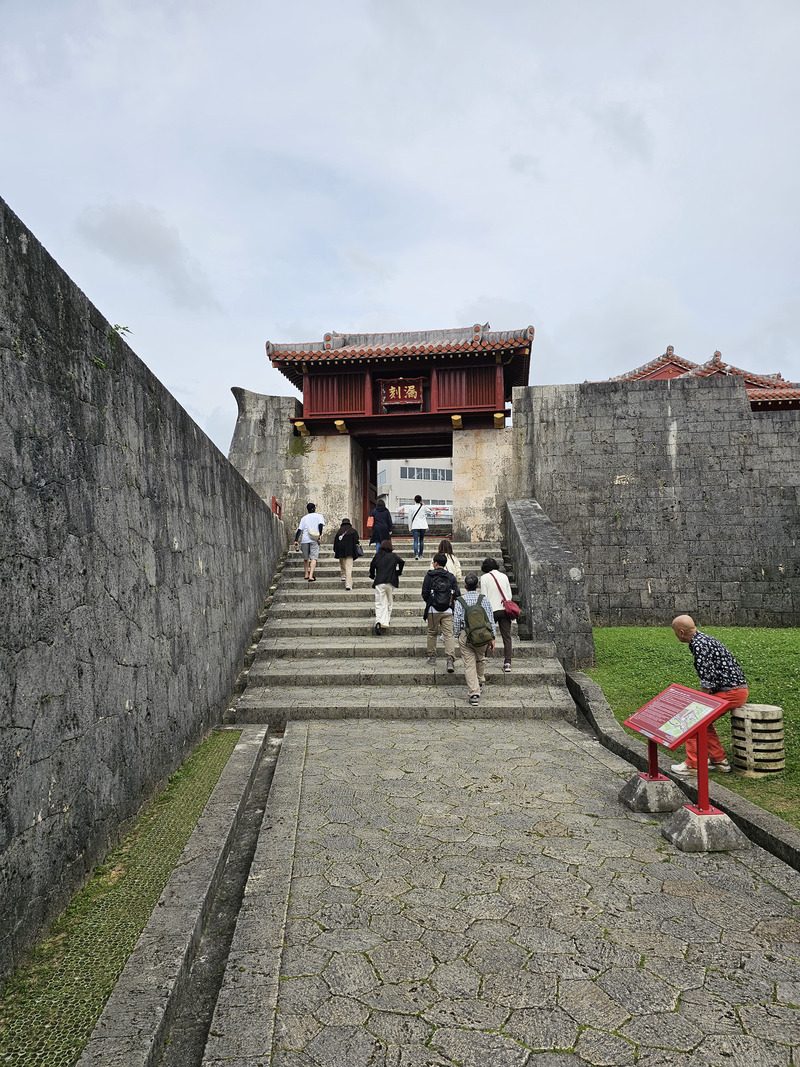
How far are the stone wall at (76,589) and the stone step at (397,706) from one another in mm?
1194

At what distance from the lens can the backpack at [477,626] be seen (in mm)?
6961

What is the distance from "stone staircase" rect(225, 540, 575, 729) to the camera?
6.87 m

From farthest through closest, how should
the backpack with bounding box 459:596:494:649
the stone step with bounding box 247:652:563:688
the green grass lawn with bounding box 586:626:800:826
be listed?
the stone step with bounding box 247:652:563:688 → the backpack with bounding box 459:596:494:649 → the green grass lawn with bounding box 586:626:800:826

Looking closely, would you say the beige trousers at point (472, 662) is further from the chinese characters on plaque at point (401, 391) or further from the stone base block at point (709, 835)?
the chinese characters on plaque at point (401, 391)

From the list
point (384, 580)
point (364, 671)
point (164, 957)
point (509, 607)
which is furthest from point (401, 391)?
point (164, 957)

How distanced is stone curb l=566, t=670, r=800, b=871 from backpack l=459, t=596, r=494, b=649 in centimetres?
135

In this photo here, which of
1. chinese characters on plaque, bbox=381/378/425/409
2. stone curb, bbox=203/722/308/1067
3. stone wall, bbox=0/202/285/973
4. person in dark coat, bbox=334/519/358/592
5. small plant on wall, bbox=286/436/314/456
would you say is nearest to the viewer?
stone curb, bbox=203/722/308/1067

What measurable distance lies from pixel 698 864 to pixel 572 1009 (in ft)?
5.15

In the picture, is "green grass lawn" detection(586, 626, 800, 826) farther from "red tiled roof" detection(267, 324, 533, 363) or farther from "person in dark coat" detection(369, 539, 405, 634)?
"red tiled roof" detection(267, 324, 533, 363)

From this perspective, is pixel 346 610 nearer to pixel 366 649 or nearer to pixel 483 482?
pixel 366 649

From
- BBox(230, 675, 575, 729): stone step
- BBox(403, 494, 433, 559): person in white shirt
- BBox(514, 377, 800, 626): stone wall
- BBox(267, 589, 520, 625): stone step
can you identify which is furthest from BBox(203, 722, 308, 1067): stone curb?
BBox(514, 377, 800, 626): stone wall

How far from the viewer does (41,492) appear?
3.11 m

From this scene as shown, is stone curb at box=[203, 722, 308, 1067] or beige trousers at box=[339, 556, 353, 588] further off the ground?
beige trousers at box=[339, 556, 353, 588]

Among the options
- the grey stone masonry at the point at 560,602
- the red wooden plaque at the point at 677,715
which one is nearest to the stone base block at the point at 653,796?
the red wooden plaque at the point at 677,715
